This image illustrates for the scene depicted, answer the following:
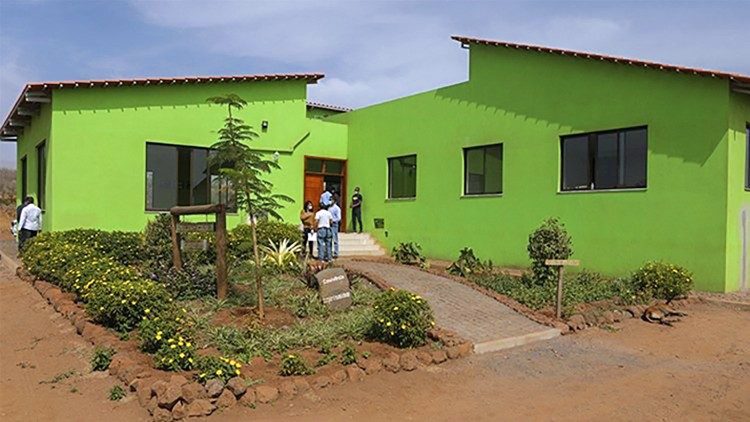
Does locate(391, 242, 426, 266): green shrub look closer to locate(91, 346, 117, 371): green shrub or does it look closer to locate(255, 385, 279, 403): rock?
locate(91, 346, 117, 371): green shrub

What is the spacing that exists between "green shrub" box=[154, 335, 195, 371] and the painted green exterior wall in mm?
10082

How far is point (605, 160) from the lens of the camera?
1402 cm

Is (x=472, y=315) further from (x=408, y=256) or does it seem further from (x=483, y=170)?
(x=483, y=170)

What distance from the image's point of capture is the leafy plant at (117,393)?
6.31m

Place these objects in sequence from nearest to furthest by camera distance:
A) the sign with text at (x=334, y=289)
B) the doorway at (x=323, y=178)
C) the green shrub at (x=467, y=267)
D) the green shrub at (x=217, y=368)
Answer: the green shrub at (x=217, y=368) < the sign with text at (x=334, y=289) < the green shrub at (x=467, y=267) < the doorway at (x=323, y=178)

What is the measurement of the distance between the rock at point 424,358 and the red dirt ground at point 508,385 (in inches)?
6.4

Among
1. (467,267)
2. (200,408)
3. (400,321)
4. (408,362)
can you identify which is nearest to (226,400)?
(200,408)

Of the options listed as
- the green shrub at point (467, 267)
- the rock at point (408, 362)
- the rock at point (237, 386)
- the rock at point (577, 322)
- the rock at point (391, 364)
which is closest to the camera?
the rock at point (237, 386)

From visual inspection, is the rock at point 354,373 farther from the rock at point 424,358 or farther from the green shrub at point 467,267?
the green shrub at point 467,267

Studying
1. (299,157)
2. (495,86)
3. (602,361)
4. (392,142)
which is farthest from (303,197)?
(602,361)

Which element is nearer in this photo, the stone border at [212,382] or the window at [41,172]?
the stone border at [212,382]

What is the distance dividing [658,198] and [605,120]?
2.15 m

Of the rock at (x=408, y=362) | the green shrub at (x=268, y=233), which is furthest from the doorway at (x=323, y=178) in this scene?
the rock at (x=408, y=362)

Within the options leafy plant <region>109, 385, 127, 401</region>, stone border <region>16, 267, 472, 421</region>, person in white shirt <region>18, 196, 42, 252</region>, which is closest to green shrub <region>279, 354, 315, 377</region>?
stone border <region>16, 267, 472, 421</region>
